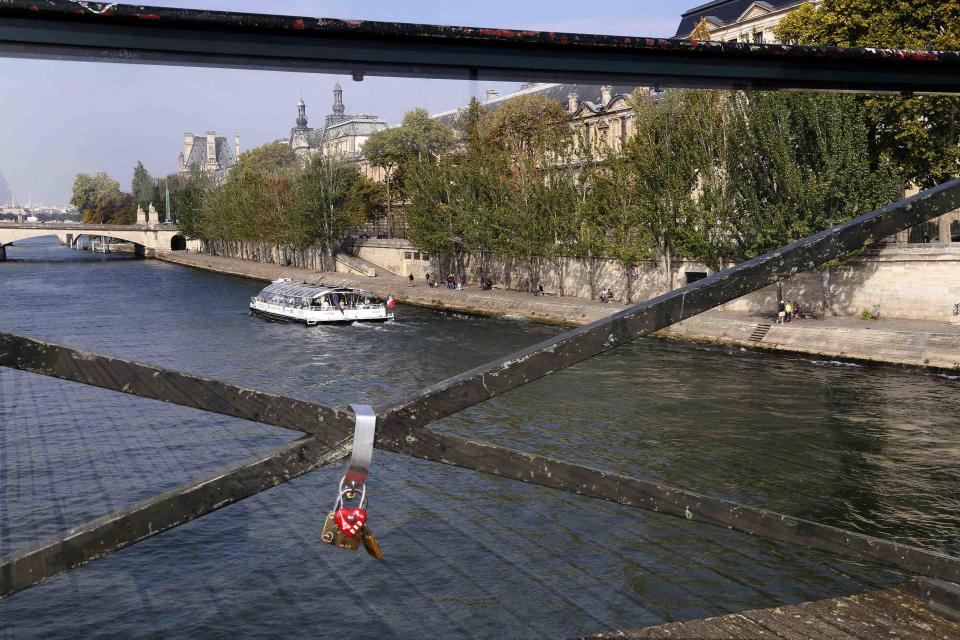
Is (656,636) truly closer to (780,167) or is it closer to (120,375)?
(120,375)

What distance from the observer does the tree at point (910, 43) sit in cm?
3091

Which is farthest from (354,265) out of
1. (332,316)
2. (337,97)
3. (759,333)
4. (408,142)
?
(759,333)

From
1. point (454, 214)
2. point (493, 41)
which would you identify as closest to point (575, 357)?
point (493, 41)

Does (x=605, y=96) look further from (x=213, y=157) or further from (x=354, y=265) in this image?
(x=213, y=157)

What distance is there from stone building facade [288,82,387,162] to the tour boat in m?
27.3

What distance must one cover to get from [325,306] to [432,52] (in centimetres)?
3809

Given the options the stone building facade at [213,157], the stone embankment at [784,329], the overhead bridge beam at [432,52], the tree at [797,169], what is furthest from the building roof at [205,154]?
the overhead bridge beam at [432,52]

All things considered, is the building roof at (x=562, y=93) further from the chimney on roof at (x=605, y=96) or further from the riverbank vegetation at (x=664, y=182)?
the riverbank vegetation at (x=664, y=182)

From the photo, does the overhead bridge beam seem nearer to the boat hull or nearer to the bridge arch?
the boat hull

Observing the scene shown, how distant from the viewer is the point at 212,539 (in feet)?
45.2

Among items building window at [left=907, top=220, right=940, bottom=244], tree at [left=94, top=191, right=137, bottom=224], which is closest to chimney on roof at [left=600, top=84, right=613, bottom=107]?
building window at [left=907, top=220, right=940, bottom=244]

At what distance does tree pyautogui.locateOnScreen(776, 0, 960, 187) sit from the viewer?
30906mm

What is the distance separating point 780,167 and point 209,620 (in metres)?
27.7

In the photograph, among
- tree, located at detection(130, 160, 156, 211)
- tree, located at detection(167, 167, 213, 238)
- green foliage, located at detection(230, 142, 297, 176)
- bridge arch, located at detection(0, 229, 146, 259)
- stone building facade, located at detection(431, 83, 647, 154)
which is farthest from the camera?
green foliage, located at detection(230, 142, 297, 176)
